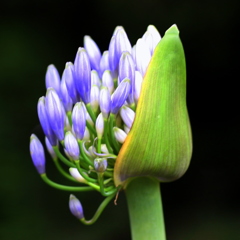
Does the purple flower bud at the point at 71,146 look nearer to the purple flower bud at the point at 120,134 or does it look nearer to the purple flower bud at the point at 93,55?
the purple flower bud at the point at 120,134

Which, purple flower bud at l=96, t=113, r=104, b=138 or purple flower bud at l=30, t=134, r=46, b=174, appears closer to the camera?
purple flower bud at l=96, t=113, r=104, b=138

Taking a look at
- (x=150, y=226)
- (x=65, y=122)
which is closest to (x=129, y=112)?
(x=65, y=122)

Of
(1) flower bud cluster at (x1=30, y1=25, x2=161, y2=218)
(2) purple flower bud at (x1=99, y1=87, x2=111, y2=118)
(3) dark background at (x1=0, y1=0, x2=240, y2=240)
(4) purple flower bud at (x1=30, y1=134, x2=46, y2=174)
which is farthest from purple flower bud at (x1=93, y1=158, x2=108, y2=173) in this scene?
(3) dark background at (x1=0, y1=0, x2=240, y2=240)

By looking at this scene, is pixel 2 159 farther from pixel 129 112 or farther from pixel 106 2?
pixel 129 112

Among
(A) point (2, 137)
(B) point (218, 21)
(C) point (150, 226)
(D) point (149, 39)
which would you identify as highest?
(B) point (218, 21)

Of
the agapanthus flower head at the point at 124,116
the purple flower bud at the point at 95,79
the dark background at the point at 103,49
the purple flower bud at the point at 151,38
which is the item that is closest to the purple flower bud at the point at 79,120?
the agapanthus flower head at the point at 124,116

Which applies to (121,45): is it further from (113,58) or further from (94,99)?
(94,99)

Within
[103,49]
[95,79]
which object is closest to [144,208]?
[95,79]

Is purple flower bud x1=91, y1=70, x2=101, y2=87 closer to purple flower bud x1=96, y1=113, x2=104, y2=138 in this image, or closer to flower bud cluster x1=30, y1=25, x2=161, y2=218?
flower bud cluster x1=30, y1=25, x2=161, y2=218
